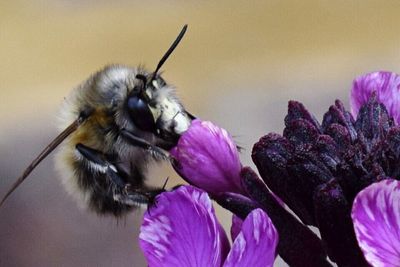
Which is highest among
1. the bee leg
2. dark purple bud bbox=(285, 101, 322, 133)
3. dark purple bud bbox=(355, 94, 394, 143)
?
dark purple bud bbox=(285, 101, 322, 133)

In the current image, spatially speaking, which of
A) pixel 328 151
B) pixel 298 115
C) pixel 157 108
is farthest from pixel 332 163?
pixel 157 108

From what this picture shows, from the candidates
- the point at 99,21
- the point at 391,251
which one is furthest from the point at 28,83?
the point at 391,251

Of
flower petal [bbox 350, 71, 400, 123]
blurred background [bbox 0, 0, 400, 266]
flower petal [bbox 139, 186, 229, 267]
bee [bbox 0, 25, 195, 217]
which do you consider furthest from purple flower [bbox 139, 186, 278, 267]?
blurred background [bbox 0, 0, 400, 266]

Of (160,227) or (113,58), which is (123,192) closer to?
(160,227)

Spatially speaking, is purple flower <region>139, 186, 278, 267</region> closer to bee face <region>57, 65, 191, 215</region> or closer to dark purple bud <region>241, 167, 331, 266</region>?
dark purple bud <region>241, 167, 331, 266</region>

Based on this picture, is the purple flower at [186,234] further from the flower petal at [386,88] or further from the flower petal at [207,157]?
the flower petal at [386,88]
